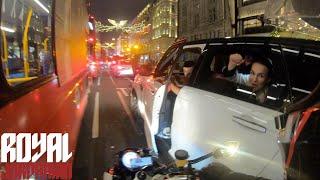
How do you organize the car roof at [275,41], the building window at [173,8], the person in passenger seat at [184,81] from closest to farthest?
1. the car roof at [275,41]
2. the person in passenger seat at [184,81]
3. the building window at [173,8]

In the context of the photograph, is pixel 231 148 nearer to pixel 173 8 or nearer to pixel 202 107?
pixel 202 107

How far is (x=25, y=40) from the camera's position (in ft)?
11.9

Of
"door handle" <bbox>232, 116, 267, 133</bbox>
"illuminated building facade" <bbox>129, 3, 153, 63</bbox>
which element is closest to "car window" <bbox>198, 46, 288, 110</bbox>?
"door handle" <bbox>232, 116, 267, 133</bbox>

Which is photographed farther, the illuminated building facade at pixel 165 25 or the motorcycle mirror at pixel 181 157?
the illuminated building facade at pixel 165 25

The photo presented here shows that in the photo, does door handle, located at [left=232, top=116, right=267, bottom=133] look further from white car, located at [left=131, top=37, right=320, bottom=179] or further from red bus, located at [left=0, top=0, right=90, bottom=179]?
red bus, located at [left=0, top=0, right=90, bottom=179]

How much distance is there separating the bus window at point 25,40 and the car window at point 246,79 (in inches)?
65.8

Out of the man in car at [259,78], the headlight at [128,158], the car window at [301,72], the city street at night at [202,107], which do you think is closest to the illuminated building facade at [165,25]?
the city street at night at [202,107]

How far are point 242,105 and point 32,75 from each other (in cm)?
182

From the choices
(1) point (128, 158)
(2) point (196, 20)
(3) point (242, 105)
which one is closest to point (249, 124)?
(3) point (242, 105)

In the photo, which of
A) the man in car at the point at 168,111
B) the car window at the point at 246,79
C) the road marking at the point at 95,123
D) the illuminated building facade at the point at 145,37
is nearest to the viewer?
the car window at the point at 246,79

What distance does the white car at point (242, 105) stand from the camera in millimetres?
3743

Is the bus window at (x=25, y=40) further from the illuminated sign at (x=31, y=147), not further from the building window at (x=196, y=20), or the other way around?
the building window at (x=196, y=20)

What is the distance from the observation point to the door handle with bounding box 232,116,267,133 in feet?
12.4

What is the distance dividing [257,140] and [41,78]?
1937 mm
